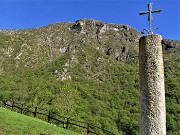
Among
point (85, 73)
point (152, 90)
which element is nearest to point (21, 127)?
point (152, 90)

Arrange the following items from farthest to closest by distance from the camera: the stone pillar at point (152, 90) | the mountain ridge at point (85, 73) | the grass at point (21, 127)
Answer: the mountain ridge at point (85, 73) → the grass at point (21, 127) → the stone pillar at point (152, 90)

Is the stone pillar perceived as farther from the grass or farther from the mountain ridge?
the mountain ridge

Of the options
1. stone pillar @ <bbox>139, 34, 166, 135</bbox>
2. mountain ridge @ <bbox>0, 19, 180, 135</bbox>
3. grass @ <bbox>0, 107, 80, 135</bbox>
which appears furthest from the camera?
mountain ridge @ <bbox>0, 19, 180, 135</bbox>

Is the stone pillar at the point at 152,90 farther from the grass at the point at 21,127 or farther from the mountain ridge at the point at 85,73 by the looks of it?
the mountain ridge at the point at 85,73

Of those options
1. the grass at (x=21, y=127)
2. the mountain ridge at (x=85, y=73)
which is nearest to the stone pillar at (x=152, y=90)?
the grass at (x=21, y=127)

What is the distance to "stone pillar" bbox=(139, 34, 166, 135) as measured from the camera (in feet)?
43.1

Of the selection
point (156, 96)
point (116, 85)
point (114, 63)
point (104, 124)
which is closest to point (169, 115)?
point (104, 124)

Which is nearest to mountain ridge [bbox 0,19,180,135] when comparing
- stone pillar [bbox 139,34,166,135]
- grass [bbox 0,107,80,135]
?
grass [bbox 0,107,80,135]

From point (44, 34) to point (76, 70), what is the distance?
42.8m

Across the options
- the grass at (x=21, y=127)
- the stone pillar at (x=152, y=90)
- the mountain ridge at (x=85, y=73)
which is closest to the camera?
the stone pillar at (x=152, y=90)

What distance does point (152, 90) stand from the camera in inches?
523

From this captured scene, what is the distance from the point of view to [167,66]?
150375 mm

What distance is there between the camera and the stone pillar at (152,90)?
43.1 ft

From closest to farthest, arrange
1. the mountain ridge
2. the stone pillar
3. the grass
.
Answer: the stone pillar < the grass < the mountain ridge
